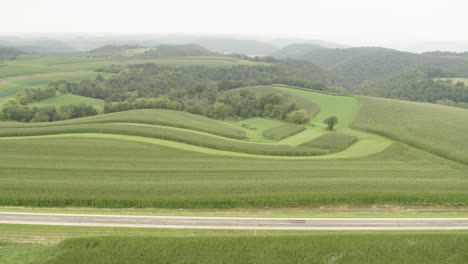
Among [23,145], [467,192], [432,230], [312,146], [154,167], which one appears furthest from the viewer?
[312,146]

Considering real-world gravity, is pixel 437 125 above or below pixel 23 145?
above

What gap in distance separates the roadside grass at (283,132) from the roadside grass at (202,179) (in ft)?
71.2

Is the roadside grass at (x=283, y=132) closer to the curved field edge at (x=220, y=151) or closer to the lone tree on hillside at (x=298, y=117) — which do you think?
the lone tree on hillside at (x=298, y=117)

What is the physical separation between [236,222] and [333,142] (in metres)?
40.2

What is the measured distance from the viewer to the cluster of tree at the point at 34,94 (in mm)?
91375

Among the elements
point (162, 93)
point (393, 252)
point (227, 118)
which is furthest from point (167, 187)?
point (162, 93)

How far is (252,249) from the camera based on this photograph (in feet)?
76.4

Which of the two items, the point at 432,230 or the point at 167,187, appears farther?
the point at 167,187

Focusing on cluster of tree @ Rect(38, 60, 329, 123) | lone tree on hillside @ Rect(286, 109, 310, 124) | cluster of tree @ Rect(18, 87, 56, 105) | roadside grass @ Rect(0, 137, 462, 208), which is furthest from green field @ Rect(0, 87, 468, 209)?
cluster of tree @ Rect(18, 87, 56, 105)

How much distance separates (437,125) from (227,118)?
65.6 meters

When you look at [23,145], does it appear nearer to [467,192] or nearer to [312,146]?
[312,146]

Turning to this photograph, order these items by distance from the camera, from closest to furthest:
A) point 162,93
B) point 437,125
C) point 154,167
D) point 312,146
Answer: point 154,167
point 312,146
point 437,125
point 162,93

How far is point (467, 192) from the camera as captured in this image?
33750mm

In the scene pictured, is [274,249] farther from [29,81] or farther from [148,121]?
[29,81]
